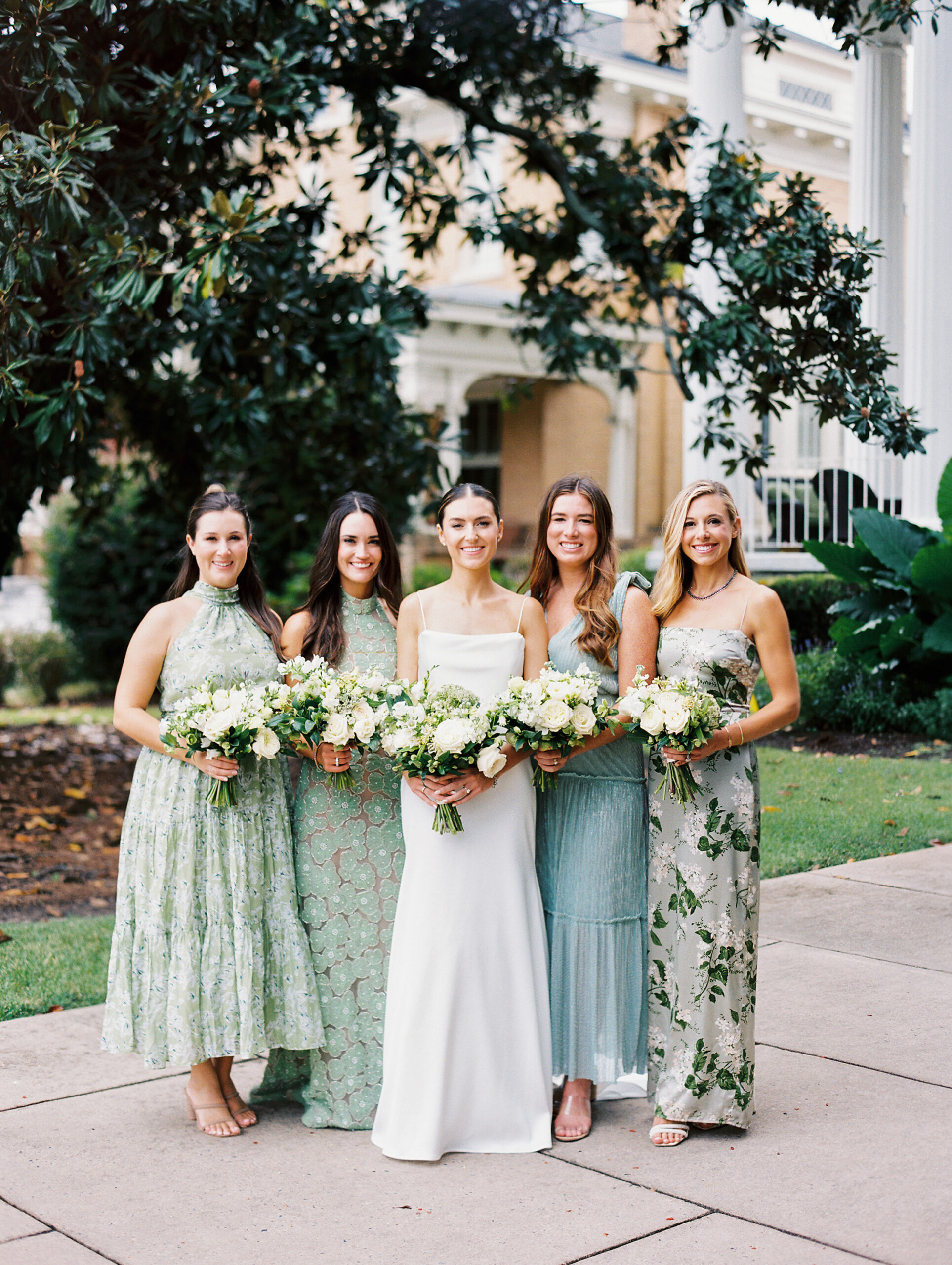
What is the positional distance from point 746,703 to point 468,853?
1011 millimetres

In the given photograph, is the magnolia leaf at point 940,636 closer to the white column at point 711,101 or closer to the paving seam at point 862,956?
the white column at point 711,101

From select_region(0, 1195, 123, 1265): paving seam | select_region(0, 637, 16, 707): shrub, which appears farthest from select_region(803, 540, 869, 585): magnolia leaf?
select_region(0, 637, 16, 707): shrub

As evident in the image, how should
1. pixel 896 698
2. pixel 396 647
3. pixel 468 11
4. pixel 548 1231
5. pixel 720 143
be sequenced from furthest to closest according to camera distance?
pixel 896 698
pixel 468 11
pixel 720 143
pixel 396 647
pixel 548 1231

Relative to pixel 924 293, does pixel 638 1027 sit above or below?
below

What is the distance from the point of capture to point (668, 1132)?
168 inches

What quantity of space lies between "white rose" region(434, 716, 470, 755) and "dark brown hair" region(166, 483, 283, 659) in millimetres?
867

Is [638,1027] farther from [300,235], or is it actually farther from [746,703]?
[300,235]

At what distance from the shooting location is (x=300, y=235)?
29.5 ft

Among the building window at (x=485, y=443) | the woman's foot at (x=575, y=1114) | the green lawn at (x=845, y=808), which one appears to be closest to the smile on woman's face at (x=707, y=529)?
the woman's foot at (x=575, y=1114)

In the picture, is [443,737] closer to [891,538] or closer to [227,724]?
[227,724]

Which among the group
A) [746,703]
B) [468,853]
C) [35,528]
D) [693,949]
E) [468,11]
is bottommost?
[693,949]

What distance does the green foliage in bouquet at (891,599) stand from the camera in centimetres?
1182

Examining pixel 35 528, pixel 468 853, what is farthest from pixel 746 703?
pixel 35 528

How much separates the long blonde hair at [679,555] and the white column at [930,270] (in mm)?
8964
